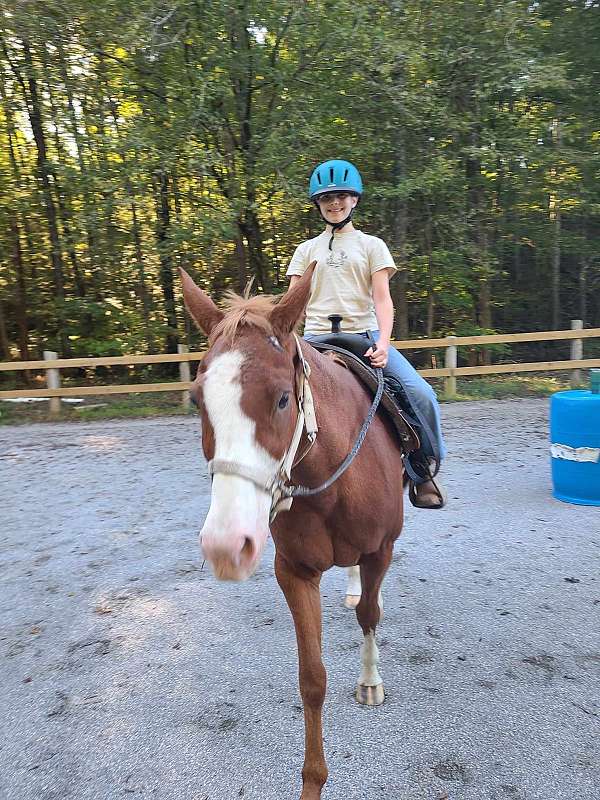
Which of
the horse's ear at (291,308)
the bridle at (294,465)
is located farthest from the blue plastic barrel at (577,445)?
the horse's ear at (291,308)

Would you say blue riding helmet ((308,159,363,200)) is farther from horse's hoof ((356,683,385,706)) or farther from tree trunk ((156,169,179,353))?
tree trunk ((156,169,179,353))

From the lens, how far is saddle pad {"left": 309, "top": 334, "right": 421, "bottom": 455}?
287 centimetres

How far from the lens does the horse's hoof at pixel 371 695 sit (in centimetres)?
296

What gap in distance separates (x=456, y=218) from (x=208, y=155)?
19.1 feet

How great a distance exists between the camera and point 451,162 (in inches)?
449

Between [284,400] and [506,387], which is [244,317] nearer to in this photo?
[284,400]

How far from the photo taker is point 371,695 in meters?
2.96

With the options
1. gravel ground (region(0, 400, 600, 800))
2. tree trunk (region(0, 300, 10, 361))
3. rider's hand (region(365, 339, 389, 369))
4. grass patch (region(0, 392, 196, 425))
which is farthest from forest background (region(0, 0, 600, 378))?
rider's hand (region(365, 339, 389, 369))

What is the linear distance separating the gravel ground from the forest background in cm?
803

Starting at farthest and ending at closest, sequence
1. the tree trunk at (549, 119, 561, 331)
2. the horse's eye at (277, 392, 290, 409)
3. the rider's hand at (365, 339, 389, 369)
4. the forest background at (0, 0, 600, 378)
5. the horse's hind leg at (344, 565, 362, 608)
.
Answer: the tree trunk at (549, 119, 561, 331)
the forest background at (0, 0, 600, 378)
the horse's hind leg at (344, 565, 362, 608)
the rider's hand at (365, 339, 389, 369)
the horse's eye at (277, 392, 290, 409)

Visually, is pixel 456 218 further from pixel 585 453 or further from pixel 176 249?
pixel 585 453

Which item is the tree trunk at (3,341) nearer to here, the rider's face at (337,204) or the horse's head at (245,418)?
the rider's face at (337,204)

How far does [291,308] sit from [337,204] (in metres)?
1.47

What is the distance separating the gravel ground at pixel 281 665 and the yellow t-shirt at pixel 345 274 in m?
2.05
